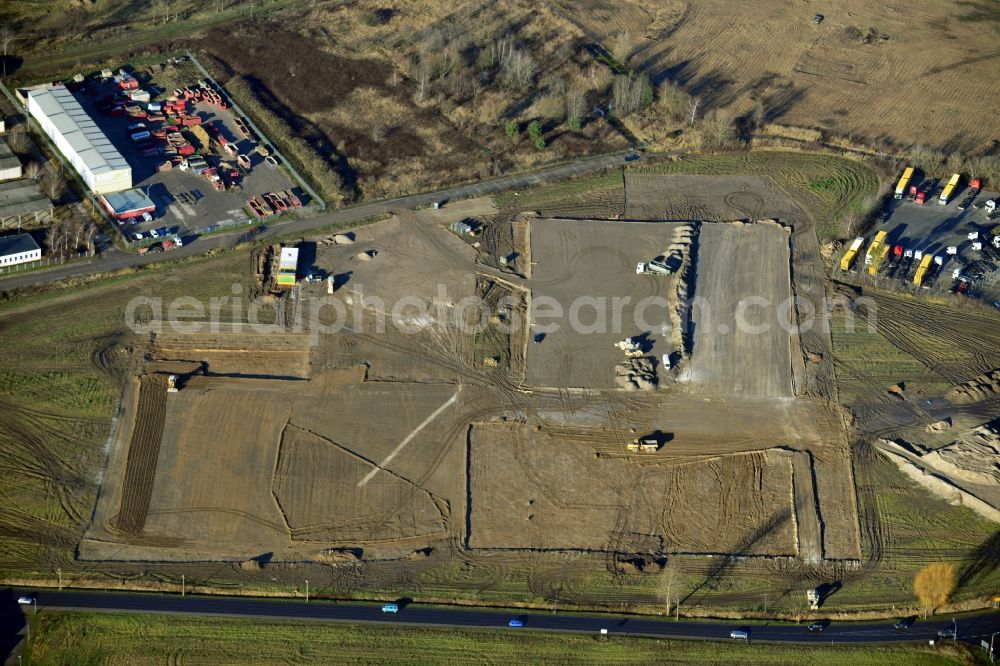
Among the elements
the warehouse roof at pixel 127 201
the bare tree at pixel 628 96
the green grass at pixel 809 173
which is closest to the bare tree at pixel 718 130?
the green grass at pixel 809 173

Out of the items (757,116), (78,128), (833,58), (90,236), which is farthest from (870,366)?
(78,128)

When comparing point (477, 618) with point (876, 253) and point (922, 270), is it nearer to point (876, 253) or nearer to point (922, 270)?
point (876, 253)

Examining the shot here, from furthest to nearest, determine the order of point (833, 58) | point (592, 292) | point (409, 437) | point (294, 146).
→ 1. point (833, 58)
2. point (294, 146)
3. point (592, 292)
4. point (409, 437)

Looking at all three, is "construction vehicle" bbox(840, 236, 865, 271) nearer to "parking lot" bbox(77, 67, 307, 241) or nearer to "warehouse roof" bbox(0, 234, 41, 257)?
"parking lot" bbox(77, 67, 307, 241)

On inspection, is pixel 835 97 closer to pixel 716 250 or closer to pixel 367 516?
pixel 716 250

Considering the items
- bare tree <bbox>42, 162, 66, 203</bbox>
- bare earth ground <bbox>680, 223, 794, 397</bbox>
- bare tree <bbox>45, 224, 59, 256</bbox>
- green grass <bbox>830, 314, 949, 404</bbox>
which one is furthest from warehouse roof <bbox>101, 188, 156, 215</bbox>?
green grass <bbox>830, 314, 949, 404</bbox>

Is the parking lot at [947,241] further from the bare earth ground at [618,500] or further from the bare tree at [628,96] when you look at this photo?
the bare tree at [628,96]
